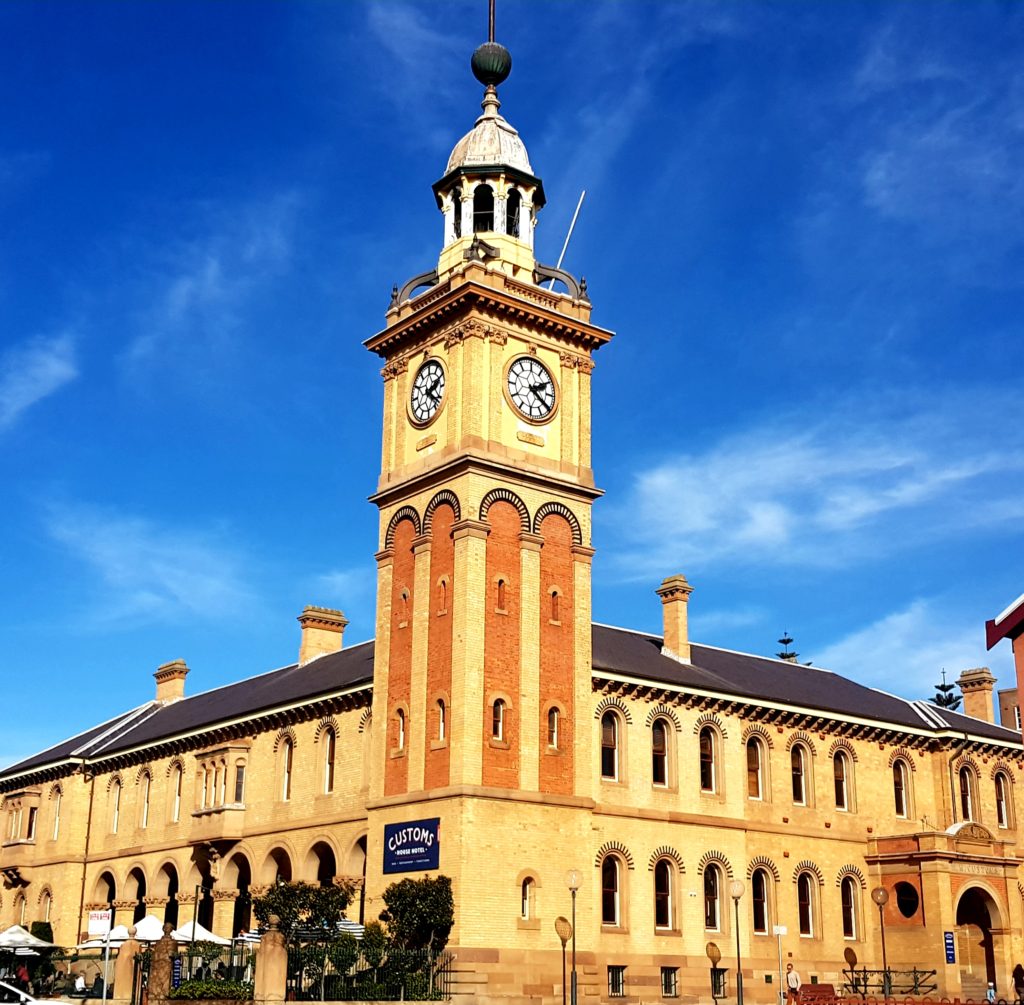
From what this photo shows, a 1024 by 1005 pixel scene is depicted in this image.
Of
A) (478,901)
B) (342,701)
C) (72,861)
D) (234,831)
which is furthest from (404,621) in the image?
(72,861)

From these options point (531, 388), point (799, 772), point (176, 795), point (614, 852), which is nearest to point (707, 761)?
point (799, 772)

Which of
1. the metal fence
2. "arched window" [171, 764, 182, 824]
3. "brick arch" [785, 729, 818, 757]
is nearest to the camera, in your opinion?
the metal fence

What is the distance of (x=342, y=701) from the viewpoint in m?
51.4

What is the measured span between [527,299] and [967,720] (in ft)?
97.1

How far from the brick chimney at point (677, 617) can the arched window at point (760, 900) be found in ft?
27.8

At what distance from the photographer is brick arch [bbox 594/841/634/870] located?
154 ft

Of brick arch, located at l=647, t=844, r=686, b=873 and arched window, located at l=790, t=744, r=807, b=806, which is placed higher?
arched window, located at l=790, t=744, r=807, b=806

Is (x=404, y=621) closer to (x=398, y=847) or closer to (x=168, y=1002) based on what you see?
(x=398, y=847)

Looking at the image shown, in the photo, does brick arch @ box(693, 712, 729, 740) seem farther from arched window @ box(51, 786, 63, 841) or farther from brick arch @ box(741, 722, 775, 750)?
arched window @ box(51, 786, 63, 841)

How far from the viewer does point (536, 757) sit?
44.9 m

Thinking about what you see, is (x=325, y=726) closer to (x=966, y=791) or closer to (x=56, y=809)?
(x=56, y=809)

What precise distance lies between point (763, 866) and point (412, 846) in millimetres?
14873

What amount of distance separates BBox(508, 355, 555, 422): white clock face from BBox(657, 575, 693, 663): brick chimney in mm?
10231

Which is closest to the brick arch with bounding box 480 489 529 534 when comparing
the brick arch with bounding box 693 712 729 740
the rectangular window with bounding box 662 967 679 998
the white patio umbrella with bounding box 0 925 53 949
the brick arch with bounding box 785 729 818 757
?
the brick arch with bounding box 693 712 729 740
